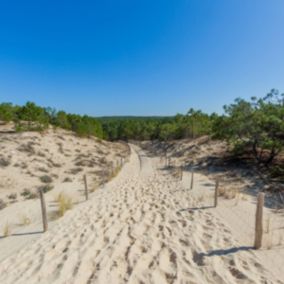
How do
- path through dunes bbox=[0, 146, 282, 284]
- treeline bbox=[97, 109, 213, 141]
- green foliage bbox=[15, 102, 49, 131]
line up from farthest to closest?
treeline bbox=[97, 109, 213, 141] < green foliage bbox=[15, 102, 49, 131] < path through dunes bbox=[0, 146, 282, 284]

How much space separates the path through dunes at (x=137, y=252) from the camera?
4.59 metres

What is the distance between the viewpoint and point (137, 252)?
18.2 feet

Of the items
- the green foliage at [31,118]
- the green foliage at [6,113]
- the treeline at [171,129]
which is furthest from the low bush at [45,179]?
the treeline at [171,129]

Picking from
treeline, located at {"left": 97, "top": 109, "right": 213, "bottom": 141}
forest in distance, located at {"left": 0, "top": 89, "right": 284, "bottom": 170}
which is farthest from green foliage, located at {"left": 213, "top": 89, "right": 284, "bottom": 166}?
treeline, located at {"left": 97, "top": 109, "right": 213, "bottom": 141}

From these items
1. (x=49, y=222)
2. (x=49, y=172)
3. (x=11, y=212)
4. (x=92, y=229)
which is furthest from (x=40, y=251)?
(x=49, y=172)

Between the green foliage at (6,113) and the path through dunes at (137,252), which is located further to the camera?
the green foliage at (6,113)

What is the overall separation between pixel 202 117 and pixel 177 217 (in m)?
45.1

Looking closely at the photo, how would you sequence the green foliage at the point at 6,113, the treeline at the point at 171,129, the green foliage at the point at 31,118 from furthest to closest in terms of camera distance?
1. the treeline at the point at 171,129
2. the green foliage at the point at 6,113
3. the green foliage at the point at 31,118

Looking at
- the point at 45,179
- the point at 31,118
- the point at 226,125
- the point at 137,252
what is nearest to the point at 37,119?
the point at 31,118

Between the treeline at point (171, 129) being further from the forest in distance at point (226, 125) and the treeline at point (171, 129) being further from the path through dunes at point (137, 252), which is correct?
the path through dunes at point (137, 252)

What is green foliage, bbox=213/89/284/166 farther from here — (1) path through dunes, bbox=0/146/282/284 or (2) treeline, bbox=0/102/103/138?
(2) treeline, bbox=0/102/103/138

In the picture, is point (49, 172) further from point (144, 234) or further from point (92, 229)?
point (144, 234)

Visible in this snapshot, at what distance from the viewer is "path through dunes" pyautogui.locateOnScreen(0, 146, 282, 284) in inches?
181

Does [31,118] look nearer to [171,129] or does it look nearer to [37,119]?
[37,119]
